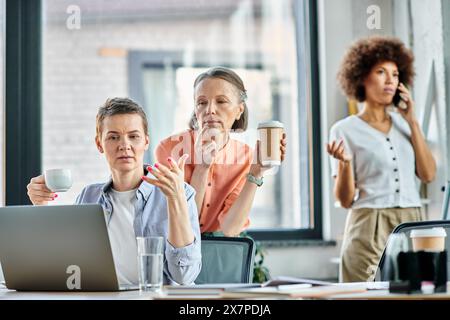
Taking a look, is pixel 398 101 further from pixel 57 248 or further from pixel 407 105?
pixel 57 248

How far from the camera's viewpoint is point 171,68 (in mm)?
4176

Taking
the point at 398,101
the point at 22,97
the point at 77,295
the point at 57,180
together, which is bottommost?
the point at 77,295

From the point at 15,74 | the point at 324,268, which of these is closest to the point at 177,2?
the point at 15,74

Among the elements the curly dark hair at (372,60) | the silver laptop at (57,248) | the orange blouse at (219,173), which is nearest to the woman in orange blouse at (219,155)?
the orange blouse at (219,173)

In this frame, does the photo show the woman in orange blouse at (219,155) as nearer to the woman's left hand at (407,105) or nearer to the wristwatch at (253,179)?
the wristwatch at (253,179)

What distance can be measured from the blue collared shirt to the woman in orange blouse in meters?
0.44

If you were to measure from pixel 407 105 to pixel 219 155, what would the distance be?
2.94ft

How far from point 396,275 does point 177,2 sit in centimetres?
303

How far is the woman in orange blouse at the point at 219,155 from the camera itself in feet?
7.39

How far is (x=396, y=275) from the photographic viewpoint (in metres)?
1.28

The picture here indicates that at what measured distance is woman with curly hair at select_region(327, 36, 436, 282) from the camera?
2.74m

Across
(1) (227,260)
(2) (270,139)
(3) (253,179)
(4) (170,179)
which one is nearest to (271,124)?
(2) (270,139)

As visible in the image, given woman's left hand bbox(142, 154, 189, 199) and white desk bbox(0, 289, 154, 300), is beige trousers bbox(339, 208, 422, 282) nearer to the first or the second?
woman's left hand bbox(142, 154, 189, 199)

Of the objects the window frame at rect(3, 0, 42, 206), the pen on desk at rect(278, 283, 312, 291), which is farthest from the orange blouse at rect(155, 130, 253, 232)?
the window frame at rect(3, 0, 42, 206)
